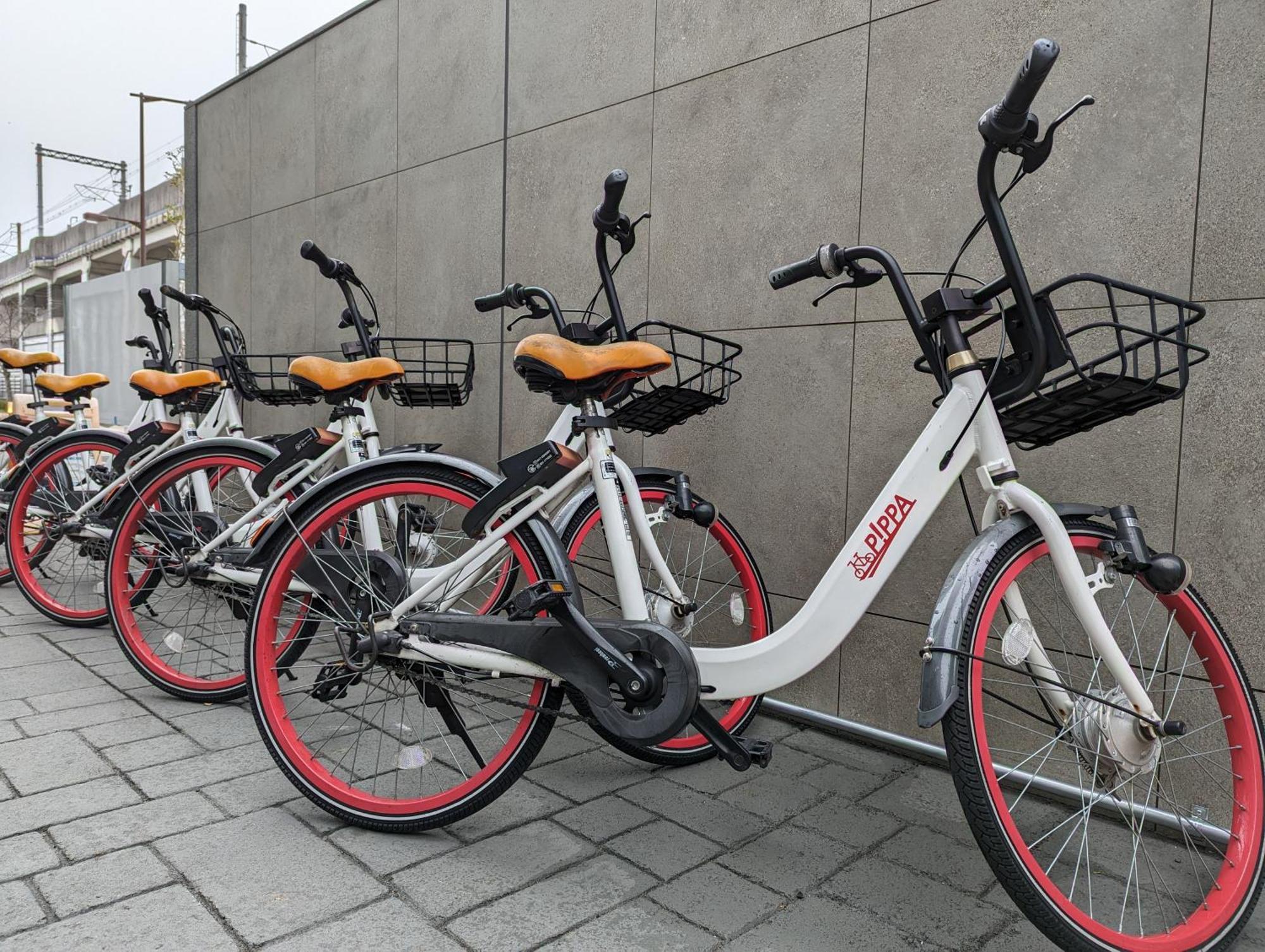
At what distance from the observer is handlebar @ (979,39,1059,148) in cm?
136

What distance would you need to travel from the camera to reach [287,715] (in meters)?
2.23

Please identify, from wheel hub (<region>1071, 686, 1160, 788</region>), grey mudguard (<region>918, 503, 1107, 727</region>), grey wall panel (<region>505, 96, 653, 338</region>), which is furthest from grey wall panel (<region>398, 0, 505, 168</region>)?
wheel hub (<region>1071, 686, 1160, 788</region>)

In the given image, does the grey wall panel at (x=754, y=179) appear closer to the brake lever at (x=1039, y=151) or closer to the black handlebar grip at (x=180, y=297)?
the brake lever at (x=1039, y=151)

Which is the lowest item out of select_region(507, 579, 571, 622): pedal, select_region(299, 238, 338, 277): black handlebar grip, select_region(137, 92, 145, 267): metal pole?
Answer: select_region(507, 579, 571, 622): pedal

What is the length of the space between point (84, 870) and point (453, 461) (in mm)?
1148

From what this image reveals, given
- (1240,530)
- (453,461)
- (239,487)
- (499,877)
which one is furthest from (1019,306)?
(239,487)

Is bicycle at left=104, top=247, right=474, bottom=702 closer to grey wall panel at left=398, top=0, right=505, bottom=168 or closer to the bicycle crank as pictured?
the bicycle crank

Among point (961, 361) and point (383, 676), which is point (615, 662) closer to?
point (383, 676)

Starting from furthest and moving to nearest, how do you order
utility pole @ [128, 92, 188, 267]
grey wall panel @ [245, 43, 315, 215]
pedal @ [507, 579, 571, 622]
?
utility pole @ [128, 92, 188, 267] < grey wall panel @ [245, 43, 315, 215] < pedal @ [507, 579, 571, 622]

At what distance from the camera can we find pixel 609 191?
227cm

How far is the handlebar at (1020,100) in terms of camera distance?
1360 mm

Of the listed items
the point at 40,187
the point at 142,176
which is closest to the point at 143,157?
the point at 142,176

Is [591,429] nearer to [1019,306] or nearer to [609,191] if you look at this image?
[609,191]

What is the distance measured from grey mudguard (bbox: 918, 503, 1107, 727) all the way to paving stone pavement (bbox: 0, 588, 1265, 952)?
20.6 inches
